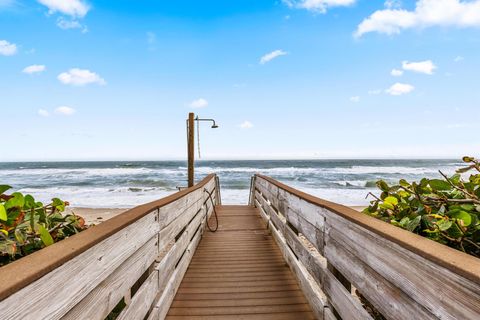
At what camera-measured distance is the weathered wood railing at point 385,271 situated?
0.83 metres

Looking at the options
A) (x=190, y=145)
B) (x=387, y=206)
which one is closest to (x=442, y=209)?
(x=387, y=206)

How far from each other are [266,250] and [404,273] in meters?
3.71

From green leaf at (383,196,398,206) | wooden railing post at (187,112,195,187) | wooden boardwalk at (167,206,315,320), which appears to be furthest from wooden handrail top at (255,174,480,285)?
wooden railing post at (187,112,195,187)

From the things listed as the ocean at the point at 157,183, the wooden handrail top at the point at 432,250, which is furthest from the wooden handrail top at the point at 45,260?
the ocean at the point at 157,183

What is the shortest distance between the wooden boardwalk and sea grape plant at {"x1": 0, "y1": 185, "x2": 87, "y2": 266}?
1458 mm

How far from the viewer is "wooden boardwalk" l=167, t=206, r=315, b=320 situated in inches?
104

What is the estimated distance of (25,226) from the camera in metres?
1.38

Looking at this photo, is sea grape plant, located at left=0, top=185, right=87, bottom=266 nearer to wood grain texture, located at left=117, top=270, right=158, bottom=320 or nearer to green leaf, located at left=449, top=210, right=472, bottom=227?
wood grain texture, located at left=117, top=270, right=158, bottom=320

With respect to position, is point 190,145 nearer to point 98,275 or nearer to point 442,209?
point 98,275

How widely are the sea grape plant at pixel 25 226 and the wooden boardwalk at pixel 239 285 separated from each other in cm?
146

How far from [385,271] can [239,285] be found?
2319 millimetres

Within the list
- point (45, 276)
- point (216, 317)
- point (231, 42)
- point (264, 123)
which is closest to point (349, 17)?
point (231, 42)

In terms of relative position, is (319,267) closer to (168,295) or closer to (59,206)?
(168,295)

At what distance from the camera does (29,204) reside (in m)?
1.55
